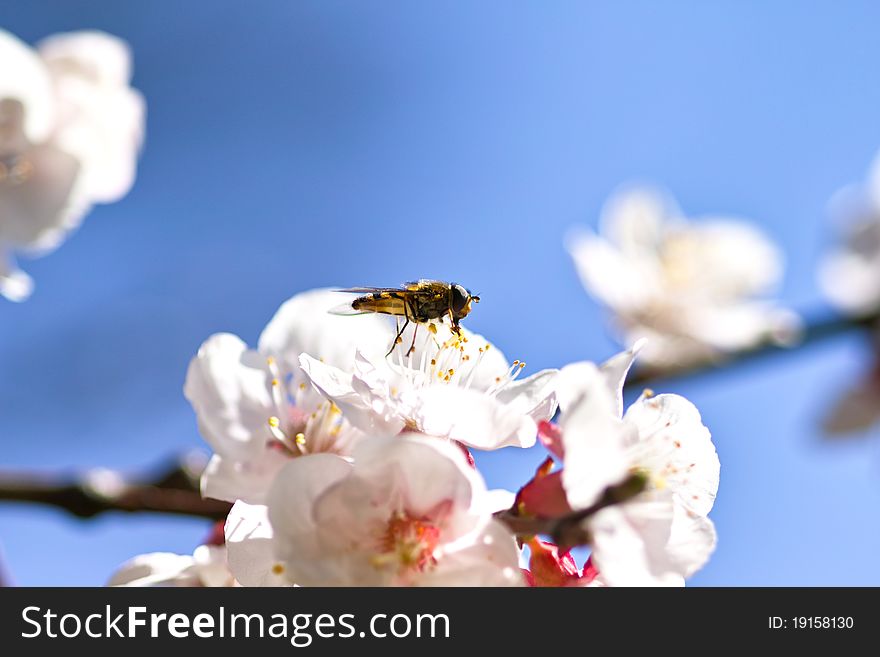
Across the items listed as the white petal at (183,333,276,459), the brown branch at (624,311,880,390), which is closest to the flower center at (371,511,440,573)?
the white petal at (183,333,276,459)

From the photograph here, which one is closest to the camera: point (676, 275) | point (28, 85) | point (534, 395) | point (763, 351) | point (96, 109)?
point (534, 395)

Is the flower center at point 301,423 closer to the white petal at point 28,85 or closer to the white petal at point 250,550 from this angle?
the white petal at point 250,550

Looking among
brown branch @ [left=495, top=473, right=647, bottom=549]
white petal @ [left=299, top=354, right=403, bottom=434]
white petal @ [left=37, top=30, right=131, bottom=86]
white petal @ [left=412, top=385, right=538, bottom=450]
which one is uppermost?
white petal @ [left=37, top=30, right=131, bottom=86]

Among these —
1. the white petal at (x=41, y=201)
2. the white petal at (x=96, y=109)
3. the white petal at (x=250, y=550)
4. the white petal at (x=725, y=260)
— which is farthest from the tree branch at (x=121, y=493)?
the white petal at (x=725, y=260)

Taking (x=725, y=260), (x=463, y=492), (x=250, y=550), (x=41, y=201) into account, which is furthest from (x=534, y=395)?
(x=725, y=260)

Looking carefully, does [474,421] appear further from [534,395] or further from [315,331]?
[315,331]

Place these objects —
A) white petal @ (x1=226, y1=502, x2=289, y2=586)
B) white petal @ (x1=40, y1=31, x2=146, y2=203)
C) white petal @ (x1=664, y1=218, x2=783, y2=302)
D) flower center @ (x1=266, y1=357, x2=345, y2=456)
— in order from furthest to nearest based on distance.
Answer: white petal @ (x1=664, y1=218, x2=783, y2=302)
white petal @ (x1=40, y1=31, x2=146, y2=203)
flower center @ (x1=266, y1=357, x2=345, y2=456)
white petal @ (x1=226, y1=502, x2=289, y2=586)

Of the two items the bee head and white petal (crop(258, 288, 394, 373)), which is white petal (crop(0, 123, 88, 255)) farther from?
the bee head
